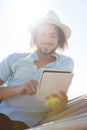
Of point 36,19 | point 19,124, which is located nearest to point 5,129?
point 19,124

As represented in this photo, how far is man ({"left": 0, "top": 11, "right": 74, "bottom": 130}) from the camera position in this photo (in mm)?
3436

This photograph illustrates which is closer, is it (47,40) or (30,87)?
(30,87)

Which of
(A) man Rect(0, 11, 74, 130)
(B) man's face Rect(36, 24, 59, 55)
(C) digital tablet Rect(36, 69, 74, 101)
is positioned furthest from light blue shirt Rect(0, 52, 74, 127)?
(C) digital tablet Rect(36, 69, 74, 101)

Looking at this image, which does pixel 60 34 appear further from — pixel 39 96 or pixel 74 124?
pixel 74 124

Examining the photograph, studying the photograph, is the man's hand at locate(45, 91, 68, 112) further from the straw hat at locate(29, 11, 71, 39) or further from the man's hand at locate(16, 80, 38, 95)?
the straw hat at locate(29, 11, 71, 39)

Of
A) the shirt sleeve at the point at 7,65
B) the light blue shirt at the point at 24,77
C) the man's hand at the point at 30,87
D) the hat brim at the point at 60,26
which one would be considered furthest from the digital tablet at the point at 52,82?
the hat brim at the point at 60,26

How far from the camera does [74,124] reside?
1.69 m

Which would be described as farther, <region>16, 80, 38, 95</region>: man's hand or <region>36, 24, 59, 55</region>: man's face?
<region>36, 24, 59, 55</region>: man's face

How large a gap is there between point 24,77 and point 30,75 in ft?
0.21

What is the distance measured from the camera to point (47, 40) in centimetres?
373

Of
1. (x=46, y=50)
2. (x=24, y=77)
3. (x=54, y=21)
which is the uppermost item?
(x=54, y=21)

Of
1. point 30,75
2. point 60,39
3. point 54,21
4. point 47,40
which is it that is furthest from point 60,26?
point 30,75

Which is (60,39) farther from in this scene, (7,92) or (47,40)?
(7,92)

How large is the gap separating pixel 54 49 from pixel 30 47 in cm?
72
